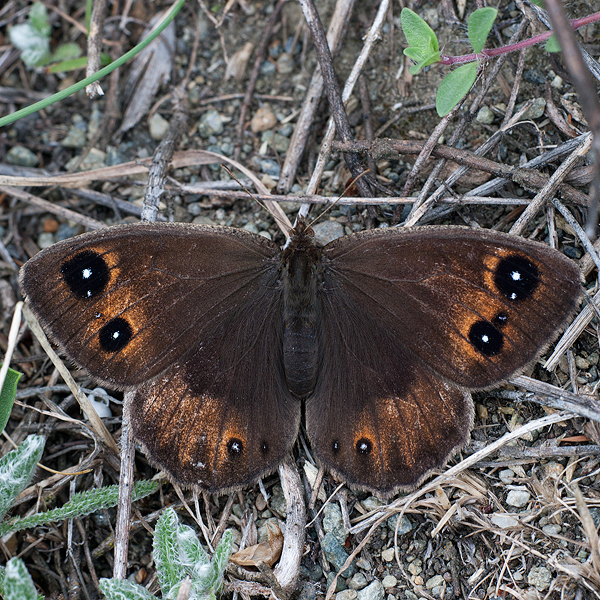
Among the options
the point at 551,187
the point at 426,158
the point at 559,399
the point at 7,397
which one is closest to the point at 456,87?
the point at 426,158

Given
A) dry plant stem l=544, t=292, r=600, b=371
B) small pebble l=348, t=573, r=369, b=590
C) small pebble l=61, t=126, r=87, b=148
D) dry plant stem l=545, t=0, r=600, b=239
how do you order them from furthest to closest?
small pebble l=61, t=126, r=87, b=148, dry plant stem l=544, t=292, r=600, b=371, small pebble l=348, t=573, r=369, b=590, dry plant stem l=545, t=0, r=600, b=239

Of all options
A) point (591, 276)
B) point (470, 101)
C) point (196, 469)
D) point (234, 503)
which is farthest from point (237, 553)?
point (470, 101)

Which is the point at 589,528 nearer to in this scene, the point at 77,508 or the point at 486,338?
the point at 486,338

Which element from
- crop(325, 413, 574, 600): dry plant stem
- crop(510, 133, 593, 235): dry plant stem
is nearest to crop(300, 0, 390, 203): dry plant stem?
crop(510, 133, 593, 235): dry plant stem

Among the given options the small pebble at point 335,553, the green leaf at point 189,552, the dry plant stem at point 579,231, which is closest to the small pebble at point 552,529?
the small pebble at point 335,553

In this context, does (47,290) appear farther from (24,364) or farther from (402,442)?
(402,442)

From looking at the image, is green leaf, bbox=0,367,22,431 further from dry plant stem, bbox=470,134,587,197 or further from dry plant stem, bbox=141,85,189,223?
dry plant stem, bbox=470,134,587,197
